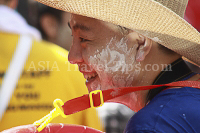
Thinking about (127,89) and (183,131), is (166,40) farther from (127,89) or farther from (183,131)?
(183,131)

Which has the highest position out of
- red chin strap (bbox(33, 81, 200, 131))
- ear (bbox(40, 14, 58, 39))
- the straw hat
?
ear (bbox(40, 14, 58, 39))

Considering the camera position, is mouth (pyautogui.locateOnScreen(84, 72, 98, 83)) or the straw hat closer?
the straw hat

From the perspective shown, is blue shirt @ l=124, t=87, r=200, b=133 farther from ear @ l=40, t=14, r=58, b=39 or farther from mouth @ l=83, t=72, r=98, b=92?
ear @ l=40, t=14, r=58, b=39

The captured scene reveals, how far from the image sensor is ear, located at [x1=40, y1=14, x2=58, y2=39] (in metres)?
2.83

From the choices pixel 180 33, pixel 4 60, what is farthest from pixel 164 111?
pixel 4 60

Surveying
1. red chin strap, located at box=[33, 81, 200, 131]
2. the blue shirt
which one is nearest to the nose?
red chin strap, located at box=[33, 81, 200, 131]

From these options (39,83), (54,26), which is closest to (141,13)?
(39,83)

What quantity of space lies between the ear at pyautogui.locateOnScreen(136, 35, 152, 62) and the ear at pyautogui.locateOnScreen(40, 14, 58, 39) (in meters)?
1.64

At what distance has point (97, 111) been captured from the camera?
2.02 meters

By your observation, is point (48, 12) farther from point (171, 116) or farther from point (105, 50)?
point (171, 116)

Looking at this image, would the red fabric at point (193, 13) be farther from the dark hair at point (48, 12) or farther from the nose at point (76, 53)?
the dark hair at point (48, 12)

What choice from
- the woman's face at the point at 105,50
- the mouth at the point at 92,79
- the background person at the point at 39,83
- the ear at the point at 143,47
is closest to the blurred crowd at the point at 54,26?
the background person at the point at 39,83

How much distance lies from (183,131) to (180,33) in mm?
400

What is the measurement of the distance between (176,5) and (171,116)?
51 cm
